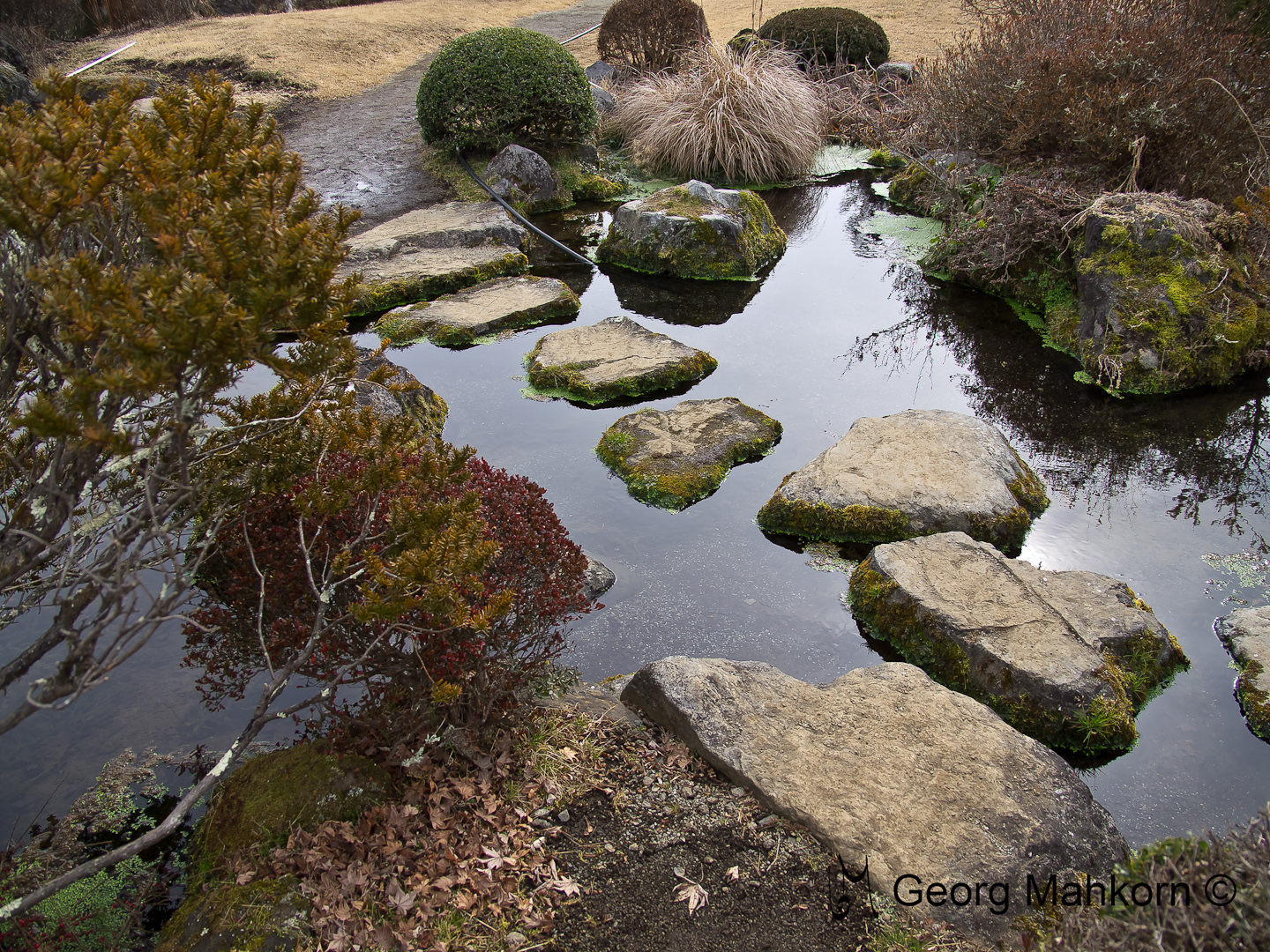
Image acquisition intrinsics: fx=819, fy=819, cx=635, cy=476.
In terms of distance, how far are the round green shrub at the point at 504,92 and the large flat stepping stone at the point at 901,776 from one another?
8.44 meters

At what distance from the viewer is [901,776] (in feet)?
9.06

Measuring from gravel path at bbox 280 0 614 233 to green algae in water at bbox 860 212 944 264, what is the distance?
4993 mm

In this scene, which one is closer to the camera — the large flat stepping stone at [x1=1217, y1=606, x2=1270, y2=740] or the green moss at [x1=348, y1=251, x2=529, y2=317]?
the large flat stepping stone at [x1=1217, y1=606, x2=1270, y2=740]

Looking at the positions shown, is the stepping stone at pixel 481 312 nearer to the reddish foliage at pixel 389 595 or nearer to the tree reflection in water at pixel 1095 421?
the tree reflection in water at pixel 1095 421

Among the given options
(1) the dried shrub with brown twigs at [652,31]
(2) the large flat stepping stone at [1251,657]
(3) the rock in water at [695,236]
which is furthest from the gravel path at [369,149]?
(2) the large flat stepping stone at [1251,657]

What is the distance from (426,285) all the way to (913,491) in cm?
479

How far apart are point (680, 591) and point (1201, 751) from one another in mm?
2223

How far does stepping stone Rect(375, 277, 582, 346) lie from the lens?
6633mm

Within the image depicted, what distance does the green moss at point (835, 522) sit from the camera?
4.39m

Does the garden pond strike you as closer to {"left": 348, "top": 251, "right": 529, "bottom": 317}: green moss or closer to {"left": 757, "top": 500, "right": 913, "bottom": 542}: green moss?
{"left": 757, "top": 500, "right": 913, "bottom": 542}: green moss

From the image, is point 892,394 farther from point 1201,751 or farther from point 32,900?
point 32,900

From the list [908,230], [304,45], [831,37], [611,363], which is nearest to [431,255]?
[611,363]

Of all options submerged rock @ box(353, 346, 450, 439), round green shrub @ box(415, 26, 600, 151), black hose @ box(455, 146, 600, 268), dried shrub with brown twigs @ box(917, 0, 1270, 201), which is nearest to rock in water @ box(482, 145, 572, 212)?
black hose @ box(455, 146, 600, 268)

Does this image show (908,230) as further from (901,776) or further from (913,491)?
(901,776)
